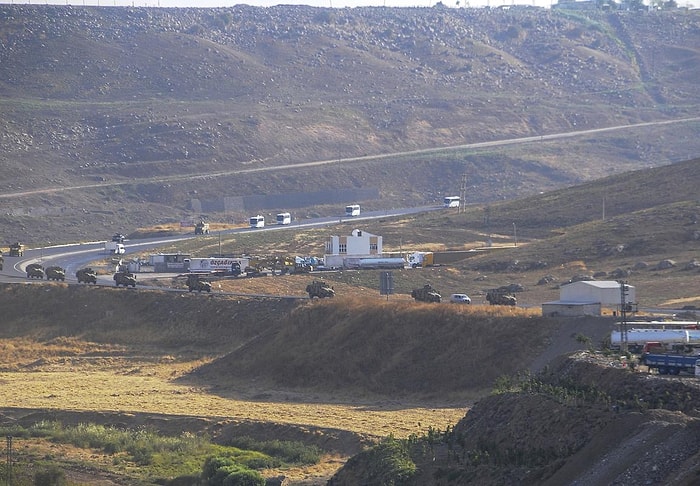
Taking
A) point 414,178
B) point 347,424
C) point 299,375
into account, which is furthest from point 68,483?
point 414,178

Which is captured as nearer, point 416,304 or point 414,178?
point 416,304

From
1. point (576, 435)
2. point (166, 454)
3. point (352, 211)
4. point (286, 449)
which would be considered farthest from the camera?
point (352, 211)

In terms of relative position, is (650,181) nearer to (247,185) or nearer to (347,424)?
(247,185)

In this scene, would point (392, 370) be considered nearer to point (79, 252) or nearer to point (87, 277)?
point (87, 277)

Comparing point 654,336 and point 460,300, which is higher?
point 460,300

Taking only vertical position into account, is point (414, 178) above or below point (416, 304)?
above

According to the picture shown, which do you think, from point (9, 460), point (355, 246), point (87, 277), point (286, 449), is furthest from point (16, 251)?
point (286, 449)

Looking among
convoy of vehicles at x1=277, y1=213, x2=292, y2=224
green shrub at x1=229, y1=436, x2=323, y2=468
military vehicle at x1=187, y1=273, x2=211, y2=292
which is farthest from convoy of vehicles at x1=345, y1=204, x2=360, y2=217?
green shrub at x1=229, y1=436, x2=323, y2=468

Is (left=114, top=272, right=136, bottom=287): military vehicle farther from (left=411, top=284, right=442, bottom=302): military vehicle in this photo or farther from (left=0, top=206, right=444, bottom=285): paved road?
(left=411, top=284, right=442, bottom=302): military vehicle
